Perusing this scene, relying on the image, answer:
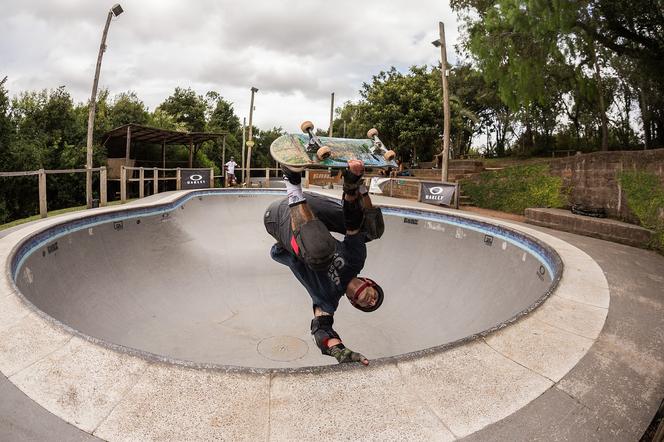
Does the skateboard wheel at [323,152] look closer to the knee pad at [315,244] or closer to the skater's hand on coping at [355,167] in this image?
the skater's hand on coping at [355,167]

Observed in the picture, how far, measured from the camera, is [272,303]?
8.46 metres

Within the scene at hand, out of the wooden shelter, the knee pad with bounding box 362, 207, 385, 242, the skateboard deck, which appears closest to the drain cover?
the knee pad with bounding box 362, 207, 385, 242

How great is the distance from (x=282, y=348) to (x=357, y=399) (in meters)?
4.22

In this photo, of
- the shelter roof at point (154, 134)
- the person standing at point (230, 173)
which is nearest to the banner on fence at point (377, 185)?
the person standing at point (230, 173)

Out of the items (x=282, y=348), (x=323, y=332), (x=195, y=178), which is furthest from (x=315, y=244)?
(x=195, y=178)

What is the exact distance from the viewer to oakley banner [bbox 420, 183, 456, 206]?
586 inches

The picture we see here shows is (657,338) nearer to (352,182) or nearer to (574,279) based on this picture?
(574,279)

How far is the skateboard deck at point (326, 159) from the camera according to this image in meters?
2.51

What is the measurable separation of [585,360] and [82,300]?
7189 mm

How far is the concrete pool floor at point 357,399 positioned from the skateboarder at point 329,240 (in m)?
0.47

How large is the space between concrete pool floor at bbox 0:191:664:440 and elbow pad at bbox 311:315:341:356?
0.42 m

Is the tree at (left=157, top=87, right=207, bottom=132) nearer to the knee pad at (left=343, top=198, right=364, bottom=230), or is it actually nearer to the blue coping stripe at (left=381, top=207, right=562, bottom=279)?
the blue coping stripe at (left=381, top=207, right=562, bottom=279)

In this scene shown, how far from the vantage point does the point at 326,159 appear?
2.59m

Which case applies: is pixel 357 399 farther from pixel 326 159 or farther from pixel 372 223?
pixel 326 159
